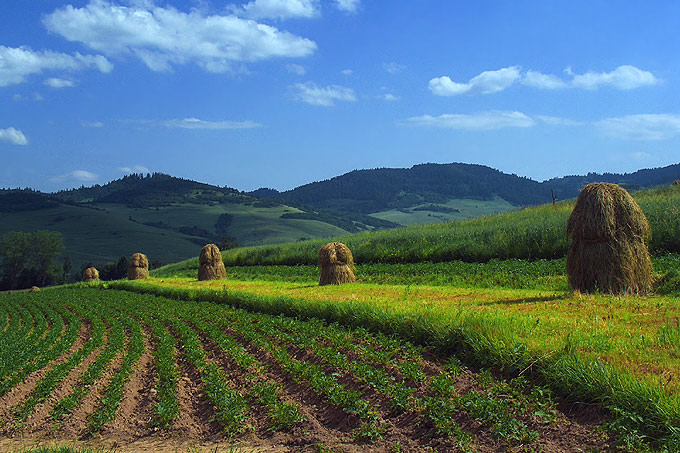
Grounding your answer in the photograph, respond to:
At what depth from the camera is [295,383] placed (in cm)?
A: 932

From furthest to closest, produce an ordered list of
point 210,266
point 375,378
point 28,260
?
point 28,260
point 210,266
point 375,378

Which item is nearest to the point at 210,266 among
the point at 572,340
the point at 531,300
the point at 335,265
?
the point at 335,265

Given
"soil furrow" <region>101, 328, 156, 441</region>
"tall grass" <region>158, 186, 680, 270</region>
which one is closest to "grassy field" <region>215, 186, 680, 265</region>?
"tall grass" <region>158, 186, 680, 270</region>

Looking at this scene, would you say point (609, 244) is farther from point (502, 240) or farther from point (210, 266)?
point (210, 266)

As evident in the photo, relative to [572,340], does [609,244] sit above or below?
above

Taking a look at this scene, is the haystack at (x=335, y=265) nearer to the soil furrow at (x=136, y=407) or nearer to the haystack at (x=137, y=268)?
the soil furrow at (x=136, y=407)

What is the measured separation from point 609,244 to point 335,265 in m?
14.3

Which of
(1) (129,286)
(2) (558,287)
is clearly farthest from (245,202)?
(2) (558,287)

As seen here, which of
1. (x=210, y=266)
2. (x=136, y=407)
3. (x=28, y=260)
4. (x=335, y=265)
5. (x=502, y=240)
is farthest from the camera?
(x=28, y=260)

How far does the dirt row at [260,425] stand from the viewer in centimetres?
633

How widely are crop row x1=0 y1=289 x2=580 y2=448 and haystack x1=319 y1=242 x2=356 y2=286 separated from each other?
1048 centimetres

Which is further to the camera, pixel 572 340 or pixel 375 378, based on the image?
pixel 375 378

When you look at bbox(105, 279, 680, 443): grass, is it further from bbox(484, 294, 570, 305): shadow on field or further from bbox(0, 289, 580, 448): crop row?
bbox(0, 289, 580, 448): crop row

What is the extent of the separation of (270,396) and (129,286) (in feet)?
103
